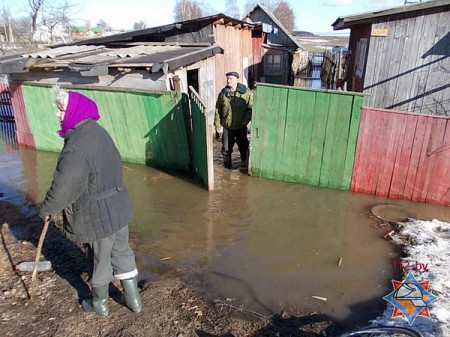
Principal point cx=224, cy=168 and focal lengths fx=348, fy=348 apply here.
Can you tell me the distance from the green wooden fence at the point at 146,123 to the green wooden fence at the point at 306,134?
1497mm

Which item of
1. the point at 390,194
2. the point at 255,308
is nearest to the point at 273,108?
the point at 390,194

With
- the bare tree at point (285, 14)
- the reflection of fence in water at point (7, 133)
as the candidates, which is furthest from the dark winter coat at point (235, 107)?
the bare tree at point (285, 14)

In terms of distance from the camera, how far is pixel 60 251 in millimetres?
4375

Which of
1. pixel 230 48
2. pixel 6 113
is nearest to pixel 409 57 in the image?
pixel 230 48

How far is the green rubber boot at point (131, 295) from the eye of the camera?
3245 mm

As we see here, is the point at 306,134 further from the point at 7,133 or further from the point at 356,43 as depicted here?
the point at 7,133

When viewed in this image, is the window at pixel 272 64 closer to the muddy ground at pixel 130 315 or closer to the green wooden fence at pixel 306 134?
the green wooden fence at pixel 306 134

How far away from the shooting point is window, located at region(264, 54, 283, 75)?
2025 centimetres

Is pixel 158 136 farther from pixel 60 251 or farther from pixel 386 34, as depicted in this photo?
pixel 386 34

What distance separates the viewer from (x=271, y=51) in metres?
20.1

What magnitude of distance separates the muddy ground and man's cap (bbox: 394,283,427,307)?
0.87m

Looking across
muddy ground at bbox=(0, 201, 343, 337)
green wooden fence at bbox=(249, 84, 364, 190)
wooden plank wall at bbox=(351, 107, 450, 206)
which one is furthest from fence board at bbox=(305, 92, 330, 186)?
muddy ground at bbox=(0, 201, 343, 337)

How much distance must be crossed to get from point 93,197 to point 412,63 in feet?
23.8

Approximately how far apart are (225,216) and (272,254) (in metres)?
1.22
